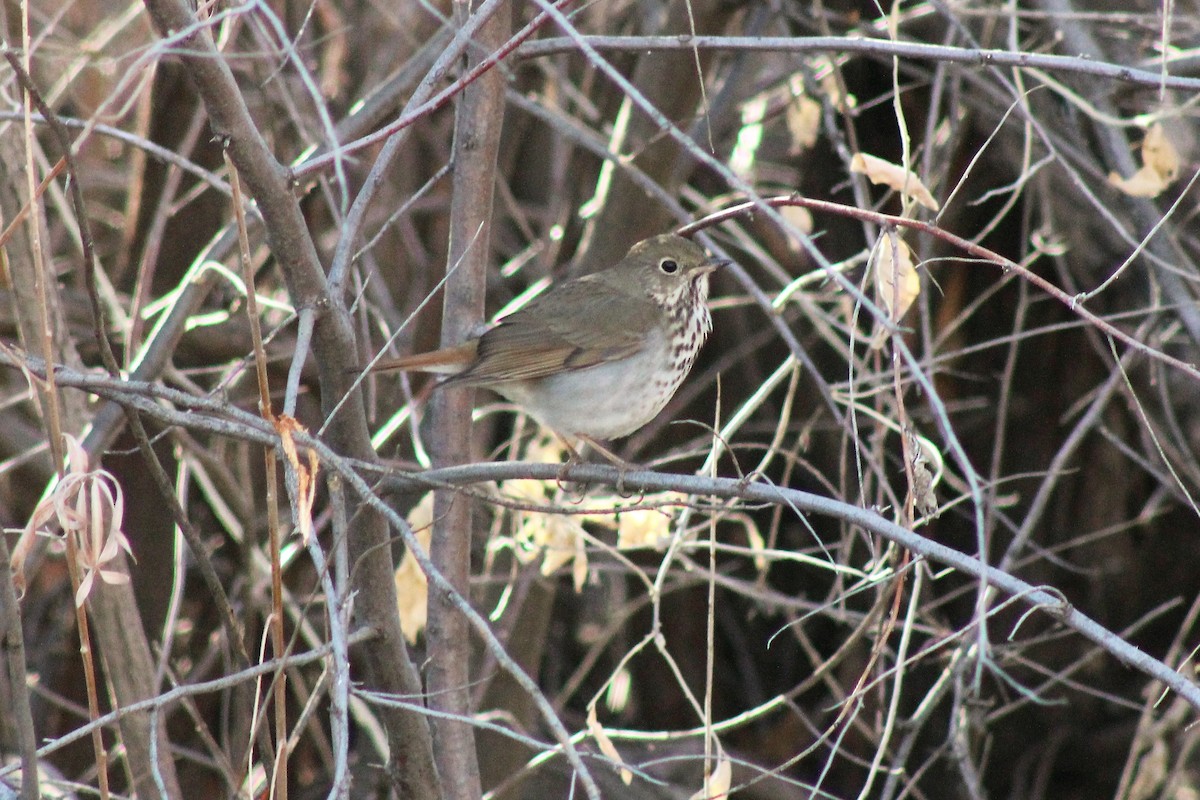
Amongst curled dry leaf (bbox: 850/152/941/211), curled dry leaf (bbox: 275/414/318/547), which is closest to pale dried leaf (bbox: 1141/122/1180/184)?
curled dry leaf (bbox: 850/152/941/211)

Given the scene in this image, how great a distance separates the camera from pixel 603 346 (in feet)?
11.7

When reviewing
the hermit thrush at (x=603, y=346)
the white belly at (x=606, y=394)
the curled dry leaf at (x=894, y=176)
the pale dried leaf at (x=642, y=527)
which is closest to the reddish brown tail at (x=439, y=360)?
the hermit thrush at (x=603, y=346)

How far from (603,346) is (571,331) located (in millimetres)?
113

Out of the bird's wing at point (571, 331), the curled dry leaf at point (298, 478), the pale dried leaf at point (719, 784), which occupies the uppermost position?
the curled dry leaf at point (298, 478)

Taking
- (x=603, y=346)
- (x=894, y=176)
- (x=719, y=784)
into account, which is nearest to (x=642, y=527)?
(x=603, y=346)

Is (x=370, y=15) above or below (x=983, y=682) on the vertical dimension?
above

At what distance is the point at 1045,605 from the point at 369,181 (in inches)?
54.0

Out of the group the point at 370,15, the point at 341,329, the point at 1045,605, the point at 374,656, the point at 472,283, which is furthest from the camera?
the point at 370,15

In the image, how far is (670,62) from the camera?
160 inches

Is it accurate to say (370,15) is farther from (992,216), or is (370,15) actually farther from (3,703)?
(3,703)

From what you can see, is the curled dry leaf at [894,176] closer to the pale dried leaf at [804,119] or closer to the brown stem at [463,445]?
the brown stem at [463,445]

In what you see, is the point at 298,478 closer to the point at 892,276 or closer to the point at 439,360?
the point at 892,276

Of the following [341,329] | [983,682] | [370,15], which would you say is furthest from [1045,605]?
[370,15]

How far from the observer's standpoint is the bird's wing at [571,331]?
11.3 feet
